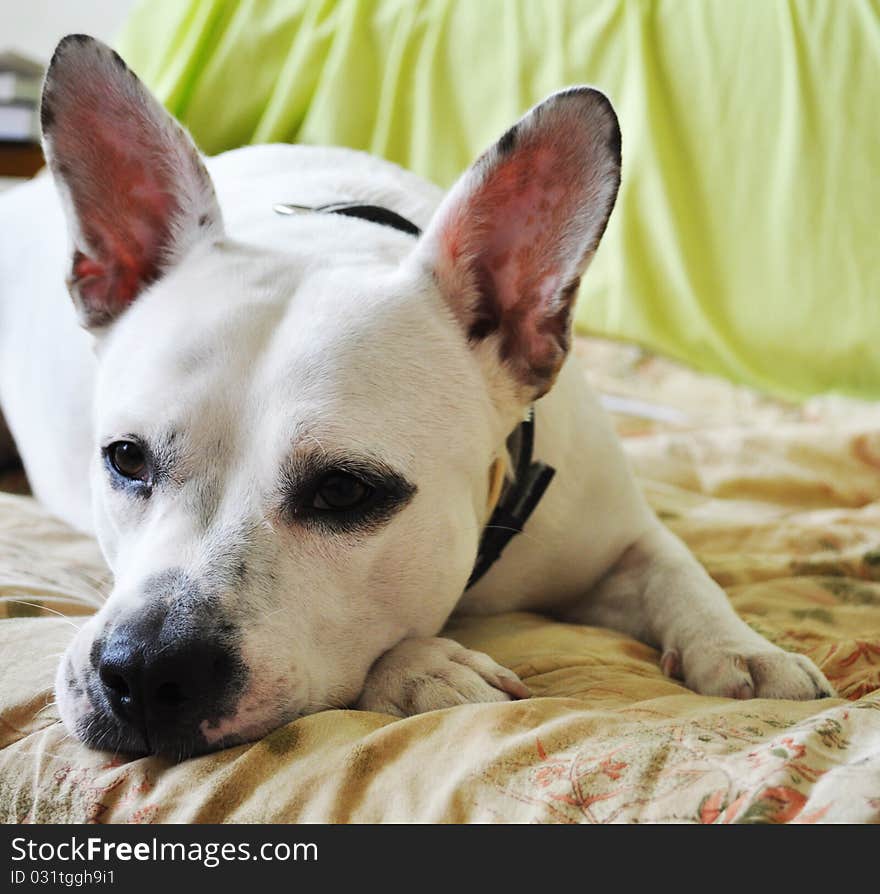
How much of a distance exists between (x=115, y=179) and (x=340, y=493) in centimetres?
56

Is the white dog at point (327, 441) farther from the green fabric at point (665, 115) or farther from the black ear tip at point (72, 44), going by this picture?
the green fabric at point (665, 115)

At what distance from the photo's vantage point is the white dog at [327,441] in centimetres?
110

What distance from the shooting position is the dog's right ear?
136 cm

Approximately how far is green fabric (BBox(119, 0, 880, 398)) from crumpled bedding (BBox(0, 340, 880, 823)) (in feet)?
3.44

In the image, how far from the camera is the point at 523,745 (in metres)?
1.03

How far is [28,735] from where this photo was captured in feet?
3.73

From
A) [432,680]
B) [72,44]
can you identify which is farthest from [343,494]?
[72,44]

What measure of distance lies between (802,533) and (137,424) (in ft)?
4.08

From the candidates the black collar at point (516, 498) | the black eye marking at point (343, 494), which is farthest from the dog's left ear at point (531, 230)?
the black eye marking at point (343, 494)

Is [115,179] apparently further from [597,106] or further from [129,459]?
[597,106]

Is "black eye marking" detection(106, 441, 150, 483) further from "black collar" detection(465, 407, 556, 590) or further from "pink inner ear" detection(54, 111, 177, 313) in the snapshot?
"black collar" detection(465, 407, 556, 590)

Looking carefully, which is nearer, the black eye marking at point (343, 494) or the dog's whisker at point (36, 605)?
the black eye marking at point (343, 494)
